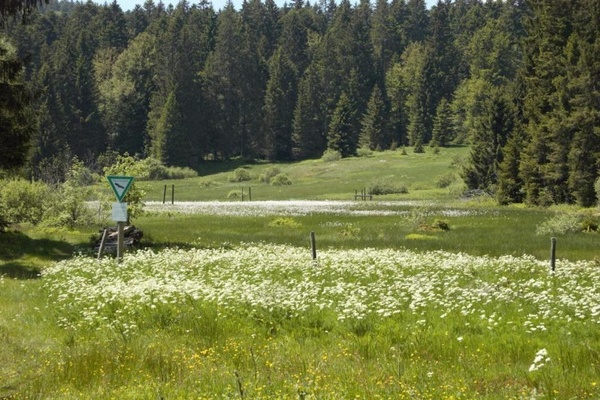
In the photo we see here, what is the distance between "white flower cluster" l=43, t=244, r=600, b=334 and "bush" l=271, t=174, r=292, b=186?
8547 cm

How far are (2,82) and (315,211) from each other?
109 feet

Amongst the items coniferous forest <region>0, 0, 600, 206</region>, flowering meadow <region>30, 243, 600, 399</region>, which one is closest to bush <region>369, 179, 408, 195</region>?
coniferous forest <region>0, 0, 600, 206</region>

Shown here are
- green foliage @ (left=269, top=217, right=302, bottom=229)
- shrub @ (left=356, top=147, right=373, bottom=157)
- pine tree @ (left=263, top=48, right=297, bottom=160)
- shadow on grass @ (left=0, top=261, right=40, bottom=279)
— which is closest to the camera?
shadow on grass @ (left=0, top=261, right=40, bottom=279)

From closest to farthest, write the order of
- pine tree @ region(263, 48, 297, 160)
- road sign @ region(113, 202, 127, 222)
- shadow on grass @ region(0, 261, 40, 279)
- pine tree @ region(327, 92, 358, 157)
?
road sign @ region(113, 202, 127, 222)
shadow on grass @ region(0, 261, 40, 279)
pine tree @ region(327, 92, 358, 157)
pine tree @ region(263, 48, 297, 160)

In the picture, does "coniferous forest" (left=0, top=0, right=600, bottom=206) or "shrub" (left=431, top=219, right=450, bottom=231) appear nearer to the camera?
"shrub" (left=431, top=219, right=450, bottom=231)

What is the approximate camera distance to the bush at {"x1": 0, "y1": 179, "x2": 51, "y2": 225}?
39062 mm

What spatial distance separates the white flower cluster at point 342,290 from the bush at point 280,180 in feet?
280

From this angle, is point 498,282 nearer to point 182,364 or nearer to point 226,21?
point 182,364

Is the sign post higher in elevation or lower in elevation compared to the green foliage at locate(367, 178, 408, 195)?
higher

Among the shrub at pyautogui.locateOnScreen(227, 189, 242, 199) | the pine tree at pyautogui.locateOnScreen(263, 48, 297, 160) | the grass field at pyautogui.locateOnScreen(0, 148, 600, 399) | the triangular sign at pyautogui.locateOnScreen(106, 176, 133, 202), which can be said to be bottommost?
the shrub at pyautogui.locateOnScreen(227, 189, 242, 199)

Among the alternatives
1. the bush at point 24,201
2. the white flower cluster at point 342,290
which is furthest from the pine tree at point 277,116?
the white flower cluster at point 342,290

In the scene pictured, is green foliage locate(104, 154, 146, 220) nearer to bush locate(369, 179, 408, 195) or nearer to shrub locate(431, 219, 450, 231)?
shrub locate(431, 219, 450, 231)

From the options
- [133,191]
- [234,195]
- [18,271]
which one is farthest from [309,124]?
[18,271]

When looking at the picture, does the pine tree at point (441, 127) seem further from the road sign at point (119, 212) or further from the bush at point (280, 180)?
the road sign at point (119, 212)
